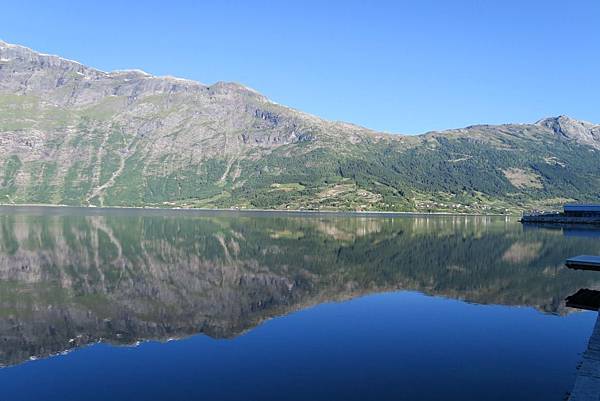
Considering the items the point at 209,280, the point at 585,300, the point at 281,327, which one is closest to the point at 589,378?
the point at 281,327

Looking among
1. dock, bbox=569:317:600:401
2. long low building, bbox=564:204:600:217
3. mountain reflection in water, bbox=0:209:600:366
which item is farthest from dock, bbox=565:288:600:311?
long low building, bbox=564:204:600:217

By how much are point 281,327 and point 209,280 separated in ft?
70.8

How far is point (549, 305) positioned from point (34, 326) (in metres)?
46.3

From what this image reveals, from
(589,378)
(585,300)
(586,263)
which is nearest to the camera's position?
(589,378)

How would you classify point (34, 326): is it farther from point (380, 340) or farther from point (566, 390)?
point (566, 390)

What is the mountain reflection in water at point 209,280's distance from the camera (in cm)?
3806

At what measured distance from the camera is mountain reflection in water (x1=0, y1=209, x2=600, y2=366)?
1499 inches

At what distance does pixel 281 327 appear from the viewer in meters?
38.9

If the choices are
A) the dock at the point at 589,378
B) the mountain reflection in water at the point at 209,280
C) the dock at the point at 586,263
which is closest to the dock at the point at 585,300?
the mountain reflection in water at the point at 209,280

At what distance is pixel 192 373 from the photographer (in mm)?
27641

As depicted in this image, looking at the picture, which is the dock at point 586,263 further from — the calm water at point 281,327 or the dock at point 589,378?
the dock at point 589,378

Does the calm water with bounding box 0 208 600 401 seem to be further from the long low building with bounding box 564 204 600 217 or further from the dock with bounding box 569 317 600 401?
the long low building with bounding box 564 204 600 217

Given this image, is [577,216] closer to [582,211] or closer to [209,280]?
[582,211]

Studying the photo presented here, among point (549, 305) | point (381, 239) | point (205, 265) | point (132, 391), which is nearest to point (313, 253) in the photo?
point (205, 265)
